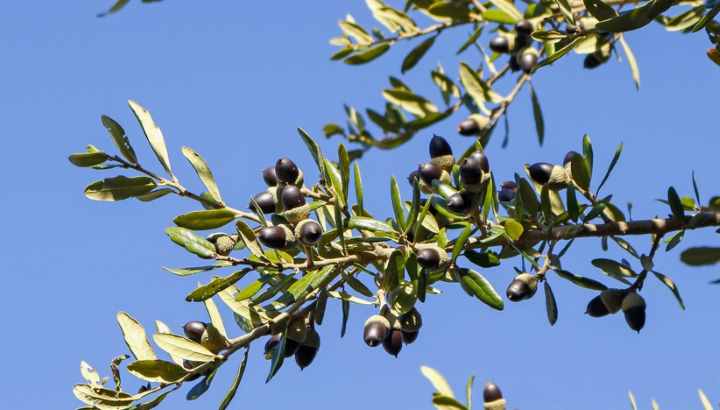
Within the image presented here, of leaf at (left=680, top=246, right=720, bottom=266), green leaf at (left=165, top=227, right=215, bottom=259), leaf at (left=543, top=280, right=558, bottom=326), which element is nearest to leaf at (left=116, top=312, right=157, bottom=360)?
green leaf at (left=165, top=227, right=215, bottom=259)

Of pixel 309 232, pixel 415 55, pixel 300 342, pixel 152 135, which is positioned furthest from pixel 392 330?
pixel 415 55

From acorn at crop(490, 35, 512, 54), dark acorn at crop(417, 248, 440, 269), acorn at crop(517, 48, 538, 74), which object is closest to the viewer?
dark acorn at crop(417, 248, 440, 269)

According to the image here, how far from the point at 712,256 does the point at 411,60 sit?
2.53m

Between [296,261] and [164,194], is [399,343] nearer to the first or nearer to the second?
[296,261]

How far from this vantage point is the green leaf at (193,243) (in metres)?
2.37

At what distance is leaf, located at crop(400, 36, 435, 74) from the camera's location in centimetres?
376

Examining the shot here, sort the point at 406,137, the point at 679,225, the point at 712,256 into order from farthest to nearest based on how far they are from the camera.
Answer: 1. the point at 406,137
2. the point at 679,225
3. the point at 712,256

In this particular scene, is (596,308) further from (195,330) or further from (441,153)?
(195,330)

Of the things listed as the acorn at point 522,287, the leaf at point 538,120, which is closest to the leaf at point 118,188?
the acorn at point 522,287

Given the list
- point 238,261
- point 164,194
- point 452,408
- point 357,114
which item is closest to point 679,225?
point 452,408

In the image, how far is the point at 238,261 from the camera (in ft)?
7.80

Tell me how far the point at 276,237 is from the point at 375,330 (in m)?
0.32

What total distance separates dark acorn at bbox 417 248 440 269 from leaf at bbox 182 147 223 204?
54cm

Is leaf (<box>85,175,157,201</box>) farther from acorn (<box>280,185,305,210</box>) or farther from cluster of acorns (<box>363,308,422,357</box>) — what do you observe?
cluster of acorns (<box>363,308,422,357</box>)
